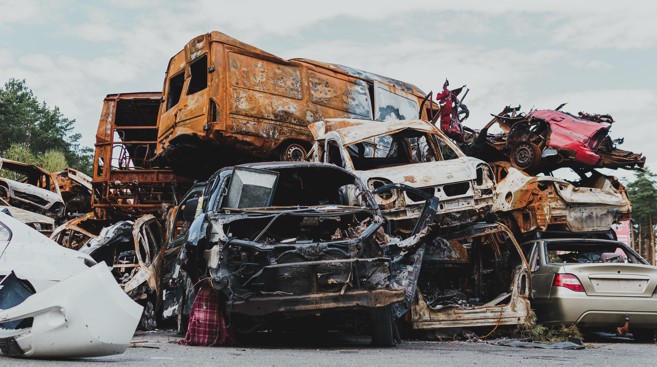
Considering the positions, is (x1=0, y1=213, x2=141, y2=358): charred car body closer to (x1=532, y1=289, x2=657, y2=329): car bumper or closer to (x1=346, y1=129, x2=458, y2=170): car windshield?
(x1=532, y1=289, x2=657, y2=329): car bumper

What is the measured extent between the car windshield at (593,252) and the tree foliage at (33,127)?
48.1 m

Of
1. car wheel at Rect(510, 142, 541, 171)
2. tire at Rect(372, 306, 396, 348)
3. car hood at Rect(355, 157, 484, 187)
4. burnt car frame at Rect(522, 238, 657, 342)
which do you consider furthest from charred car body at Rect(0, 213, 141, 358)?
car wheel at Rect(510, 142, 541, 171)

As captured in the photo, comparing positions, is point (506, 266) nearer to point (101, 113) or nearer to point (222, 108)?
point (222, 108)

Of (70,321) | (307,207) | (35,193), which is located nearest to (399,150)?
(307,207)

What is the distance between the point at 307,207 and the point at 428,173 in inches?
101

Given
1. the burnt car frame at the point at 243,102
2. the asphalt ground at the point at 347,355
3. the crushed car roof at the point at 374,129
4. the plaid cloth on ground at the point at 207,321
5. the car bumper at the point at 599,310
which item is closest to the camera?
the asphalt ground at the point at 347,355

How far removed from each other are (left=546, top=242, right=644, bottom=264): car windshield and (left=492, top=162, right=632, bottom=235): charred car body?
596mm

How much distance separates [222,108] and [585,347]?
21.9 ft

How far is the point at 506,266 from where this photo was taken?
9555 millimetres

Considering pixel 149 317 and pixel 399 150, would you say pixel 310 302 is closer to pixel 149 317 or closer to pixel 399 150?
pixel 149 317

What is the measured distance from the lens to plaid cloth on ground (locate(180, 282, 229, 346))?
735 cm

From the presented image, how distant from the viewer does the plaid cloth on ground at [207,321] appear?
735 cm

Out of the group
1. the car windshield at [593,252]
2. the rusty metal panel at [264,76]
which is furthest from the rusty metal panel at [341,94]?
A: the car windshield at [593,252]

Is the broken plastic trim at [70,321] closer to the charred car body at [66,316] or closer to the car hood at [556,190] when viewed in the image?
the charred car body at [66,316]
